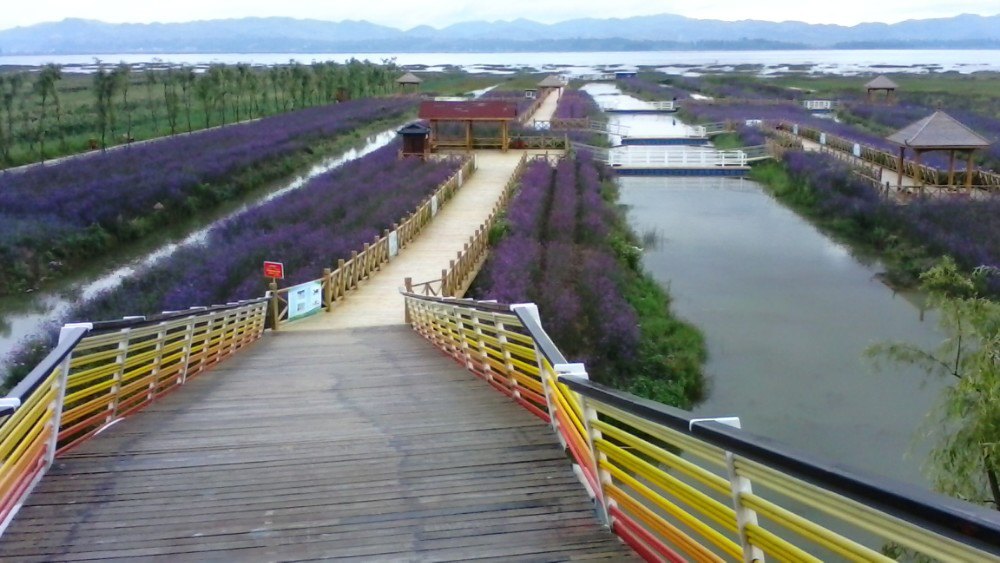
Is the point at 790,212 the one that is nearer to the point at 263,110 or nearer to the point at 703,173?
the point at 703,173

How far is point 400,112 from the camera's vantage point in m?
60.0

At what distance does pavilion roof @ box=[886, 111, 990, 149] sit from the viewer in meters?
25.3

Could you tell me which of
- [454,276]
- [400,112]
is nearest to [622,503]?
[454,276]

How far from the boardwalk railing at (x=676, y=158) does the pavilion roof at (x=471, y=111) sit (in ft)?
16.6

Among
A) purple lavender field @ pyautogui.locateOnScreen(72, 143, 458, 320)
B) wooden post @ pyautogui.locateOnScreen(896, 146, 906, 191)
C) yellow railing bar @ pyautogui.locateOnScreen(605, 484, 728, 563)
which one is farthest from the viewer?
wooden post @ pyautogui.locateOnScreen(896, 146, 906, 191)

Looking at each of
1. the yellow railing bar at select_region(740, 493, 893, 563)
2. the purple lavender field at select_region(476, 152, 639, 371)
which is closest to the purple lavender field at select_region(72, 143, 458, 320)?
the purple lavender field at select_region(476, 152, 639, 371)

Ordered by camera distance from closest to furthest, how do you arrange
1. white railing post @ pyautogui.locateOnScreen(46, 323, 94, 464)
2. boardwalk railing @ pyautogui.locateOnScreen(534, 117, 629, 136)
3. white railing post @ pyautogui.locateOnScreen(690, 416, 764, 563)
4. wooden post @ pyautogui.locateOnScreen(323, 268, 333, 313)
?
white railing post @ pyautogui.locateOnScreen(690, 416, 764, 563) < white railing post @ pyautogui.locateOnScreen(46, 323, 94, 464) < wooden post @ pyautogui.locateOnScreen(323, 268, 333, 313) < boardwalk railing @ pyautogui.locateOnScreen(534, 117, 629, 136)

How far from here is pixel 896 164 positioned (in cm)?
3014

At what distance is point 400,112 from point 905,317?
4691 centimetres

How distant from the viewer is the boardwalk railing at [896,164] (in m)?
26.8

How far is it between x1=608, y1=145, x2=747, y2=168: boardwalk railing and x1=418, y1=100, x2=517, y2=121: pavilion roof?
5.05 meters

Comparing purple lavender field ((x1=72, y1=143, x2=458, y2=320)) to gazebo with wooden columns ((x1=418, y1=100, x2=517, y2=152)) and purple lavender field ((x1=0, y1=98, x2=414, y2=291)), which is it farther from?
Answer: gazebo with wooden columns ((x1=418, y1=100, x2=517, y2=152))

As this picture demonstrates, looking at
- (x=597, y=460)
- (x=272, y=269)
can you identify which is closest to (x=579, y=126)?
(x=272, y=269)

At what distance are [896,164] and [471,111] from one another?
15622 mm
